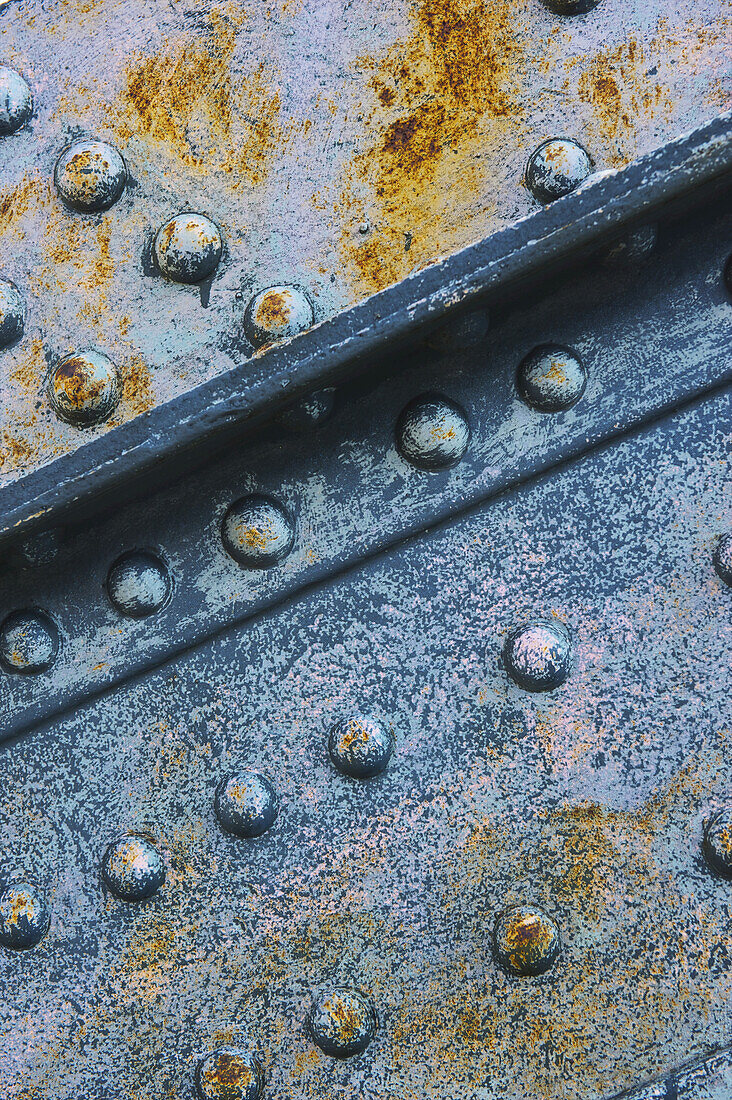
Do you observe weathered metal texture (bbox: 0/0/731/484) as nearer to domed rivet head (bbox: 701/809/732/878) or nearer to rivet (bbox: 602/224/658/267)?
rivet (bbox: 602/224/658/267)

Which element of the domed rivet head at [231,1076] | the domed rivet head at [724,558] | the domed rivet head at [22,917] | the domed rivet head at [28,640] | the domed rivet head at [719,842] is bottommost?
the domed rivet head at [231,1076]

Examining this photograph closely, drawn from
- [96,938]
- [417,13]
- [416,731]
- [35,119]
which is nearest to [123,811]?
[96,938]

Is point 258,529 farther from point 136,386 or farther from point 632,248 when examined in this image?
point 632,248

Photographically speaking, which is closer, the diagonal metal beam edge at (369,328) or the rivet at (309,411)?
the diagonal metal beam edge at (369,328)

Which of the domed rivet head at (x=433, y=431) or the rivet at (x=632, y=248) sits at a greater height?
the rivet at (x=632, y=248)

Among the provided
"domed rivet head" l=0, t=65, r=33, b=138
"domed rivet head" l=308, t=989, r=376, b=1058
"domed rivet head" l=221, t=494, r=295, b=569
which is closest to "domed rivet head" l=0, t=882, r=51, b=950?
"domed rivet head" l=308, t=989, r=376, b=1058

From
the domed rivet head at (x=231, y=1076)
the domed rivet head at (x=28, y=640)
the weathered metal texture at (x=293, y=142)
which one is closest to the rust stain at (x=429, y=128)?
the weathered metal texture at (x=293, y=142)

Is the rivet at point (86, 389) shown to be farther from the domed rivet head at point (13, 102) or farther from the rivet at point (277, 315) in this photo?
the domed rivet head at point (13, 102)
